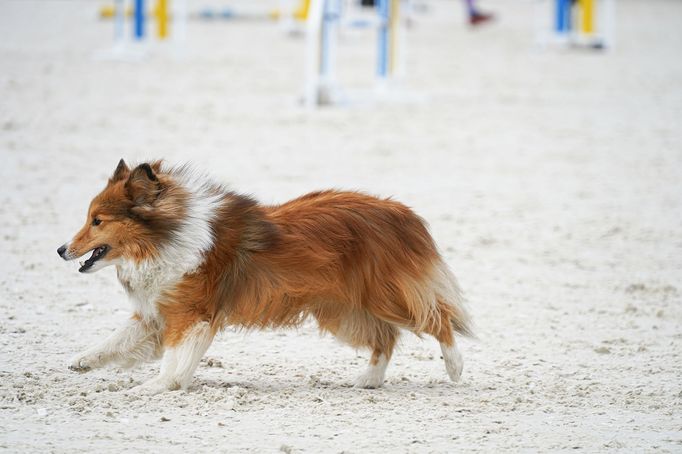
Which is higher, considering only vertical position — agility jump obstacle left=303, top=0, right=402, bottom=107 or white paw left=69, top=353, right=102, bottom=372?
agility jump obstacle left=303, top=0, right=402, bottom=107

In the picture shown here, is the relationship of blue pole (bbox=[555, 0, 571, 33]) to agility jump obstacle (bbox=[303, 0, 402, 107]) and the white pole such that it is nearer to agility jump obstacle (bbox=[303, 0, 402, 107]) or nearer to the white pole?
agility jump obstacle (bbox=[303, 0, 402, 107])

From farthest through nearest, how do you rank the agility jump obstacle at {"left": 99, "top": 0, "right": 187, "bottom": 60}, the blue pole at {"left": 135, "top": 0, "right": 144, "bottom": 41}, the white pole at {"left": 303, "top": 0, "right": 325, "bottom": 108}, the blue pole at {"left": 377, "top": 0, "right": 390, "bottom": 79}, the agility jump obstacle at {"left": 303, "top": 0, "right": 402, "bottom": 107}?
1. the blue pole at {"left": 135, "top": 0, "right": 144, "bottom": 41}
2. the agility jump obstacle at {"left": 99, "top": 0, "right": 187, "bottom": 60}
3. the blue pole at {"left": 377, "top": 0, "right": 390, "bottom": 79}
4. the agility jump obstacle at {"left": 303, "top": 0, "right": 402, "bottom": 107}
5. the white pole at {"left": 303, "top": 0, "right": 325, "bottom": 108}

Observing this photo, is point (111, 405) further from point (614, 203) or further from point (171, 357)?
point (614, 203)

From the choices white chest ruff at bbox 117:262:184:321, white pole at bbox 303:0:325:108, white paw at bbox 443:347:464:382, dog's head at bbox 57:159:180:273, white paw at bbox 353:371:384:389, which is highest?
white pole at bbox 303:0:325:108

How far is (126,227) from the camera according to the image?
506cm

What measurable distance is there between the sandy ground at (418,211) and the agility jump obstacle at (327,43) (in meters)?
0.46

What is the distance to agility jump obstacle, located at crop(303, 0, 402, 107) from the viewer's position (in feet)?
46.0

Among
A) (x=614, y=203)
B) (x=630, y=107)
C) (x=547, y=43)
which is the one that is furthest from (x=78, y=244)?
(x=547, y=43)

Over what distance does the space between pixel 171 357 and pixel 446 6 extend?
1123 inches

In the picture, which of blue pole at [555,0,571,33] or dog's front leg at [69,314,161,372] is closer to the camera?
dog's front leg at [69,314,161,372]

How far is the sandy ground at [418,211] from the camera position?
15.8 ft

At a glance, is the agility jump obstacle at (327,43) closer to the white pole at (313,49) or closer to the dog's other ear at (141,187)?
the white pole at (313,49)

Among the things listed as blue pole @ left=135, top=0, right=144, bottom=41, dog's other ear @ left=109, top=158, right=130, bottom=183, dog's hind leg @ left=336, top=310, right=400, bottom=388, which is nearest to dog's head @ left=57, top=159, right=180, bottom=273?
dog's other ear @ left=109, top=158, right=130, bottom=183

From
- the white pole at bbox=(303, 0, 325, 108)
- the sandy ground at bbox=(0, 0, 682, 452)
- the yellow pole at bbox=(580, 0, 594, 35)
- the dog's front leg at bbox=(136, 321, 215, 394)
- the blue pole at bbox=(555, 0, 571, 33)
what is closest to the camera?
the sandy ground at bbox=(0, 0, 682, 452)
